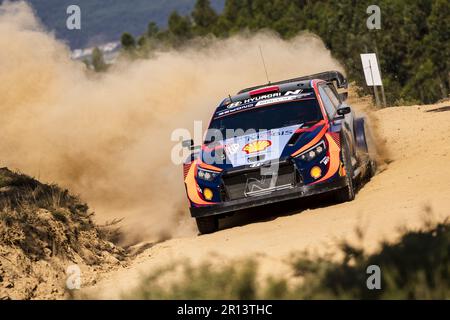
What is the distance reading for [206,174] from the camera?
1106cm

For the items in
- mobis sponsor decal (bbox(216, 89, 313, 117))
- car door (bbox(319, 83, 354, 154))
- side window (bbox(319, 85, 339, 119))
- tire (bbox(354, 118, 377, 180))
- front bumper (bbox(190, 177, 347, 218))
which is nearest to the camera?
front bumper (bbox(190, 177, 347, 218))

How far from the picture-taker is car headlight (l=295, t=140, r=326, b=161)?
10.8 metres

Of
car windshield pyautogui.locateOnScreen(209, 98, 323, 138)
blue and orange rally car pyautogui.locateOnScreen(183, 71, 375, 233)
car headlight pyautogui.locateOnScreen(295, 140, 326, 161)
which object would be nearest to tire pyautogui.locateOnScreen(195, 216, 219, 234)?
blue and orange rally car pyautogui.locateOnScreen(183, 71, 375, 233)

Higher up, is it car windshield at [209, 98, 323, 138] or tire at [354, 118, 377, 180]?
car windshield at [209, 98, 323, 138]

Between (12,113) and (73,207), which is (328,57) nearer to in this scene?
(12,113)

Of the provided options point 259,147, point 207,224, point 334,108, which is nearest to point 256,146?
point 259,147

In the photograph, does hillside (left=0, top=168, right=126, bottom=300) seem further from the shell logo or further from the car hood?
the shell logo

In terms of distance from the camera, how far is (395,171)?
13234 mm

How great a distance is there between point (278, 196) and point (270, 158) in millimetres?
481

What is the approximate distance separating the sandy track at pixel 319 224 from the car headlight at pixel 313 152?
701 mm

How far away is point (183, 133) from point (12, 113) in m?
3.81
